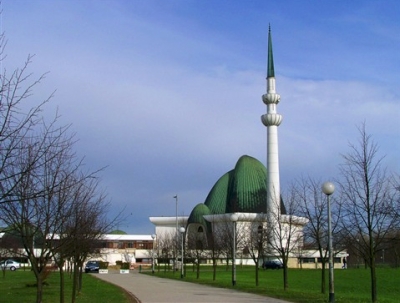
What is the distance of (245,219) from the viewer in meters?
90.1

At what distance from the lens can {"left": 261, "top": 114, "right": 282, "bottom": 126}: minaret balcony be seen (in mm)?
80750

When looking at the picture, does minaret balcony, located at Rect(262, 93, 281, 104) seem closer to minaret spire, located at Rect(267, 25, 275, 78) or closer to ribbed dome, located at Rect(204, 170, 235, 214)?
minaret spire, located at Rect(267, 25, 275, 78)

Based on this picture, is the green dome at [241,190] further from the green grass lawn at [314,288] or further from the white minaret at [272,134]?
the green grass lawn at [314,288]

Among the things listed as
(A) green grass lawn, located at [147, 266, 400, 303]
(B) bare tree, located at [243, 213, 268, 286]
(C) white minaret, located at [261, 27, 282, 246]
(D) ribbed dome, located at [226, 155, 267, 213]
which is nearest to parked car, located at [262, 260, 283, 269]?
(C) white minaret, located at [261, 27, 282, 246]

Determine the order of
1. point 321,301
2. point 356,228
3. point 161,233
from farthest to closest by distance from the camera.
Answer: point 161,233, point 356,228, point 321,301

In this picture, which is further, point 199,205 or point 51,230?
point 199,205

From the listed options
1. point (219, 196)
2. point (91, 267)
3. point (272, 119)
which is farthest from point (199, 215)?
point (91, 267)

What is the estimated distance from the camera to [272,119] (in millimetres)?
80812

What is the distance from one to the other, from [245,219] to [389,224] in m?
70.4

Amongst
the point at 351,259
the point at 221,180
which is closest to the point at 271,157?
the point at 221,180

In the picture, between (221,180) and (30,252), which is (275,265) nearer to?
(221,180)

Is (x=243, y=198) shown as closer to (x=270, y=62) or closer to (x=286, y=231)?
(x=270, y=62)

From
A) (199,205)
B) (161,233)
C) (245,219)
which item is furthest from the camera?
(161,233)

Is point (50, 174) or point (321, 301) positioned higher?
point (50, 174)
